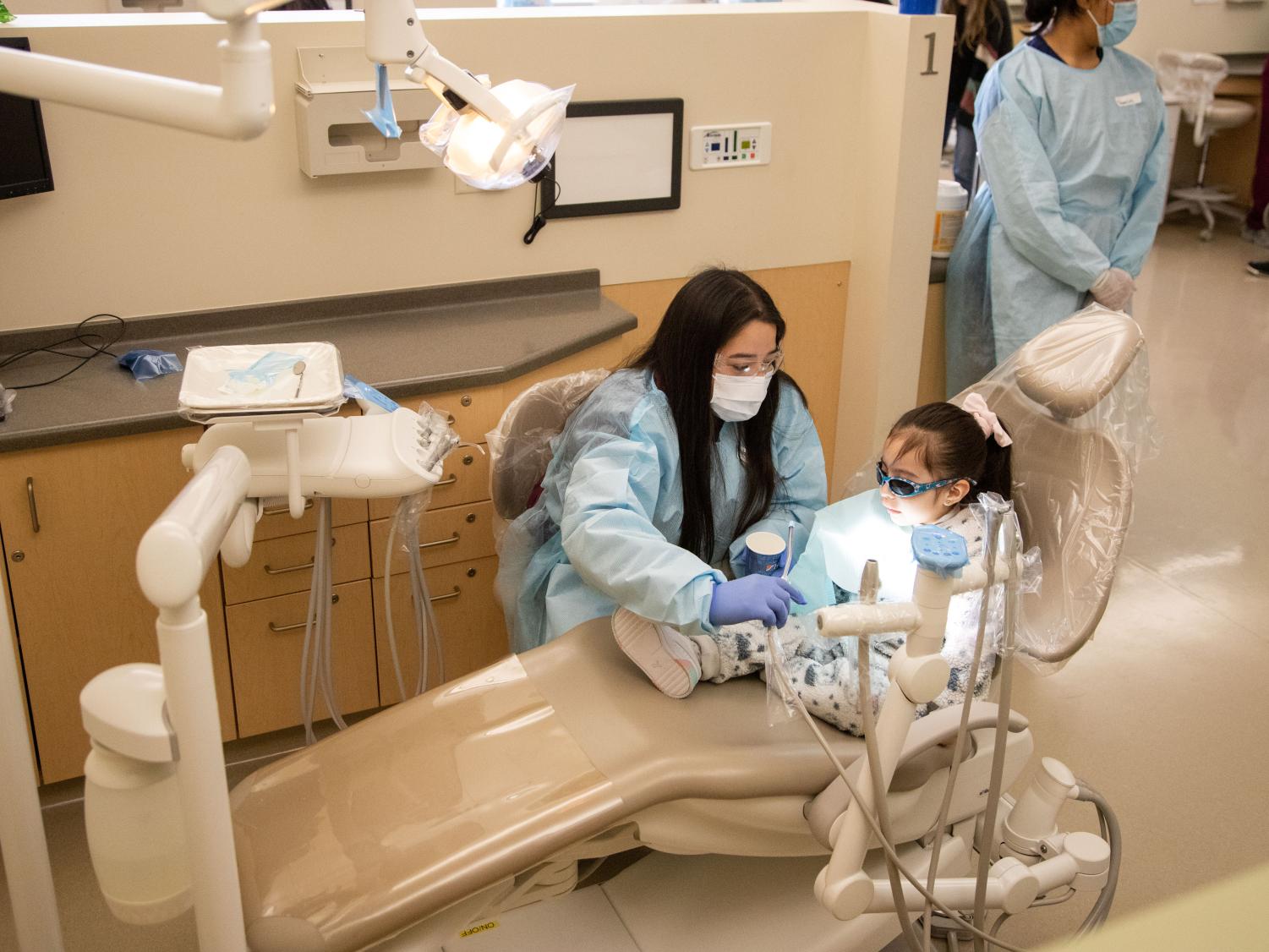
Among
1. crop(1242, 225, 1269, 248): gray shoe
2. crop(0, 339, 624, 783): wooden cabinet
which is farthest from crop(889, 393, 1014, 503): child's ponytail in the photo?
crop(1242, 225, 1269, 248): gray shoe

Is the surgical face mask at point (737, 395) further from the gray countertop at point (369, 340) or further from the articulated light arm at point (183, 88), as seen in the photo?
the articulated light arm at point (183, 88)

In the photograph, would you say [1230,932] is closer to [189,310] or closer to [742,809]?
[742,809]

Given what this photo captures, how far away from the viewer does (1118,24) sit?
114 inches

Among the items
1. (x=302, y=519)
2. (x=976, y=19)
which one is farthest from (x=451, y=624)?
(x=976, y=19)

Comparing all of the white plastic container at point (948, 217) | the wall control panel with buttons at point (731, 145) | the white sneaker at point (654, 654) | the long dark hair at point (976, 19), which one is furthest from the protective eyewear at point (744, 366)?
the long dark hair at point (976, 19)

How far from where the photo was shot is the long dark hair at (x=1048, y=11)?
2934 millimetres

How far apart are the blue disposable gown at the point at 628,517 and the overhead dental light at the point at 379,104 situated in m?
0.48

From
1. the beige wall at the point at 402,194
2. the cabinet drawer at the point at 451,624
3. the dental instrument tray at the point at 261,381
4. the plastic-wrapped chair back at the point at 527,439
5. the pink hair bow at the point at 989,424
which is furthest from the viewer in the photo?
the cabinet drawer at the point at 451,624

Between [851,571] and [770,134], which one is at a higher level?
[770,134]

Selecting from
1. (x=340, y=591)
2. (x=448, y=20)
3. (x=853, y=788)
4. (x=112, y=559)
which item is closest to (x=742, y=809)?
(x=853, y=788)

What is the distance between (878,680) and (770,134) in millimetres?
1545

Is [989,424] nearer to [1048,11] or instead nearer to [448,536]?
[448,536]

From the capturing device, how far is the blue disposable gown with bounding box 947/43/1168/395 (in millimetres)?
2951

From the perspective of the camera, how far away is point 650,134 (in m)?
2.80
